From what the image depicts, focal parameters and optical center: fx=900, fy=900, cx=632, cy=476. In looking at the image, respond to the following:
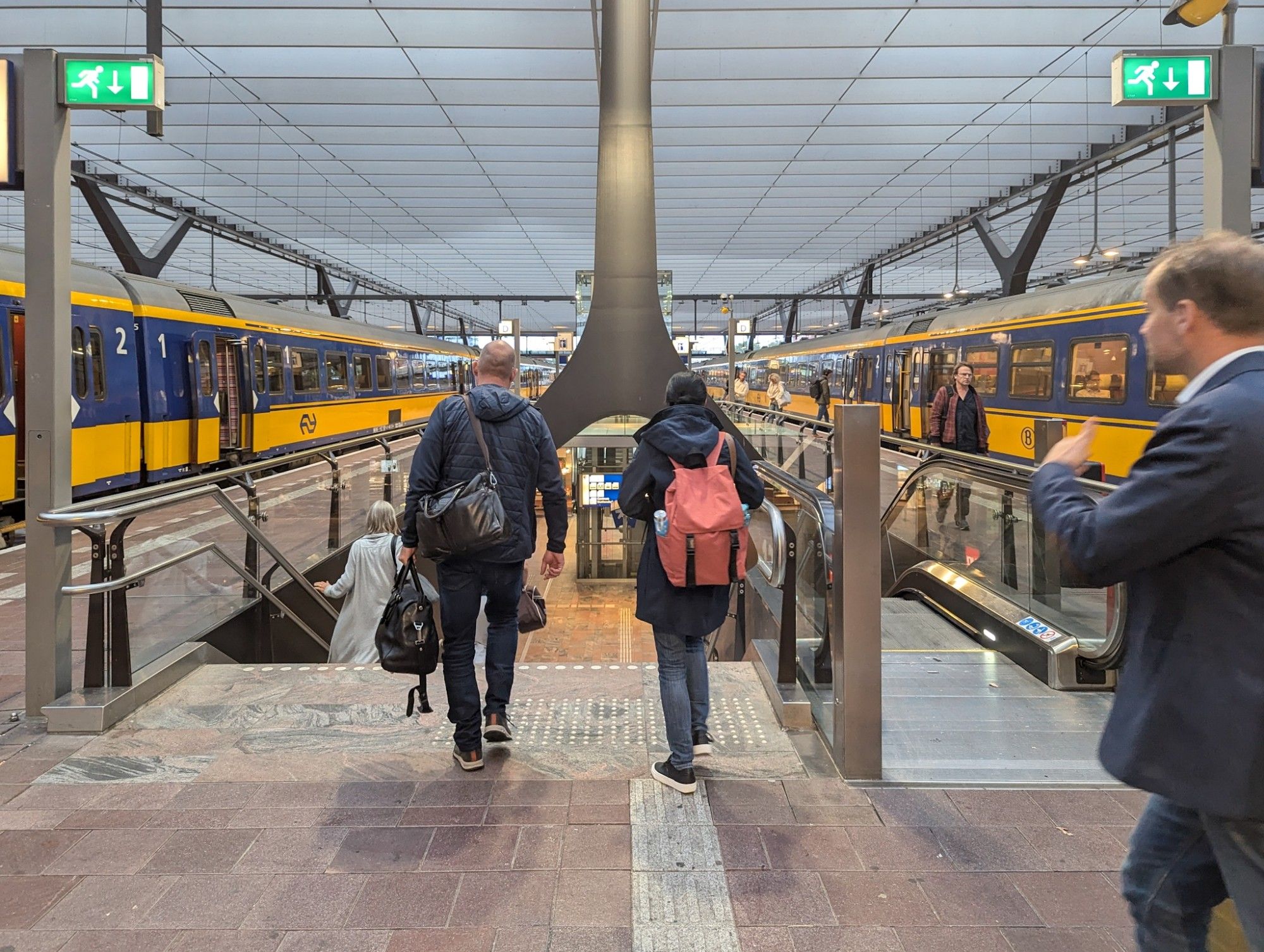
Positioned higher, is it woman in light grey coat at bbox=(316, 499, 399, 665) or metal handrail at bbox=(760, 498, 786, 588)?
metal handrail at bbox=(760, 498, 786, 588)

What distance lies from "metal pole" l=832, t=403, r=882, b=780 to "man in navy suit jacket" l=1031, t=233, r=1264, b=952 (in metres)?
1.72

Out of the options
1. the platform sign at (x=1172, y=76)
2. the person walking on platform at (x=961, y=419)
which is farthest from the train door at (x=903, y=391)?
the platform sign at (x=1172, y=76)

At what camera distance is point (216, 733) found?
12.9ft

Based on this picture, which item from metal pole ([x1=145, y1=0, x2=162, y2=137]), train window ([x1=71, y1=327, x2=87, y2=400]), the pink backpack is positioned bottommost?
the pink backpack

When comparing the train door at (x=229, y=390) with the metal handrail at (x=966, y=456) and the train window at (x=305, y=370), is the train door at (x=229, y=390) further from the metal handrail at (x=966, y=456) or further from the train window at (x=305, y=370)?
the metal handrail at (x=966, y=456)

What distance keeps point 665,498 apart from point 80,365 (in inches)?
378

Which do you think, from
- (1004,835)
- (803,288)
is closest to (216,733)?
(1004,835)

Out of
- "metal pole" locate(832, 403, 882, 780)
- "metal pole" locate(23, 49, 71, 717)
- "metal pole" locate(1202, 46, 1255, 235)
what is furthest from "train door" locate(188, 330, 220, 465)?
"metal pole" locate(1202, 46, 1255, 235)

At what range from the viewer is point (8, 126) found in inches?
163

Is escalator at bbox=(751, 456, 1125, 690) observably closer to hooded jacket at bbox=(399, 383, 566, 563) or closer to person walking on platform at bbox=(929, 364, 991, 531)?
hooded jacket at bbox=(399, 383, 566, 563)

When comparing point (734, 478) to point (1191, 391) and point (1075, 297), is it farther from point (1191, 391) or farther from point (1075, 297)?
point (1075, 297)

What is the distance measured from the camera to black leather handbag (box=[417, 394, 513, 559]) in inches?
134

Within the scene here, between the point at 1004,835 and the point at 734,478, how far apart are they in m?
1.56

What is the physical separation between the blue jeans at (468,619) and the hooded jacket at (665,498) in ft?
1.87
